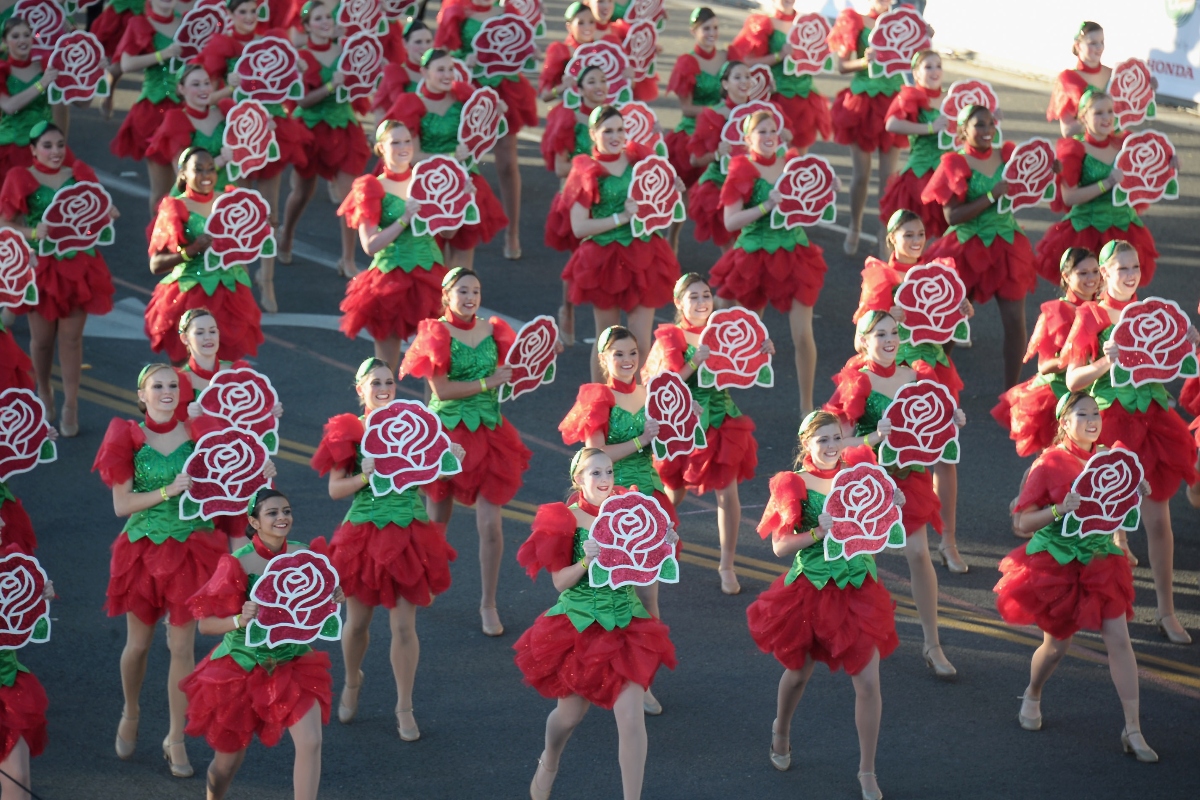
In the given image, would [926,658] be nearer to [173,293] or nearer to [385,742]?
[385,742]

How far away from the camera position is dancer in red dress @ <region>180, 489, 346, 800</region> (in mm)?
6836

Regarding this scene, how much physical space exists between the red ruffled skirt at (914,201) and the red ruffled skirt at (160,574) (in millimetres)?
6649

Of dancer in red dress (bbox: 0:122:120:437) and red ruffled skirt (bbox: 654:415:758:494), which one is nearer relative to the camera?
red ruffled skirt (bbox: 654:415:758:494)

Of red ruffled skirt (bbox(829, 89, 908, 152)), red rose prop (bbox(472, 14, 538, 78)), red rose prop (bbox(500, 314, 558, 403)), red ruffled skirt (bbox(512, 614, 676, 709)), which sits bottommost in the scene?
red ruffled skirt (bbox(512, 614, 676, 709))

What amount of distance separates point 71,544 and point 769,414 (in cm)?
503

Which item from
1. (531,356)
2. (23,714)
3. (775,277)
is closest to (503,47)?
(775,277)

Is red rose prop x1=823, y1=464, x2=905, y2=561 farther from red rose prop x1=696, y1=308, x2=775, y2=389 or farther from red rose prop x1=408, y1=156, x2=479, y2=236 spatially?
red rose prop x1=408, y1=156, x2=479, y2=236

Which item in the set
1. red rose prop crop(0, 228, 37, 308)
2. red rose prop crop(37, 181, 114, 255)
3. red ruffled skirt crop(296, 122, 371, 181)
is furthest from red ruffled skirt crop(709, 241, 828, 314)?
red rose prop crop(0, 228, 37, 308)

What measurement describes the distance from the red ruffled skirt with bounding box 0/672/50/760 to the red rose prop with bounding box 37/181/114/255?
464 centimetres

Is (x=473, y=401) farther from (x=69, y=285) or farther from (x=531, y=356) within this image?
(x=69, y=285)

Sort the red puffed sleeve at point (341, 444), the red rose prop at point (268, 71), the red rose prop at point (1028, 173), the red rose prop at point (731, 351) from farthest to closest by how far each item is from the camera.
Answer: the red rose prop at point (268, 71) → the red rose prop at point (1028, 173) → the red rose prop at point (731, 351) → the red puffed sleeve at point (341, 444)

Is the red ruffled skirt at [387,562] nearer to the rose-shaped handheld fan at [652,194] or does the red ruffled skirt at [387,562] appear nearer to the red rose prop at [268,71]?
the rose-shaped handheld fan at [652,194]

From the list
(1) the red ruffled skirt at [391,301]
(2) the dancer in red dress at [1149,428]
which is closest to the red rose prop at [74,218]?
(1) the red ruffled skirt at [391,301]

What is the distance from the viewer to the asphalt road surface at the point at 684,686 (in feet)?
25.6
